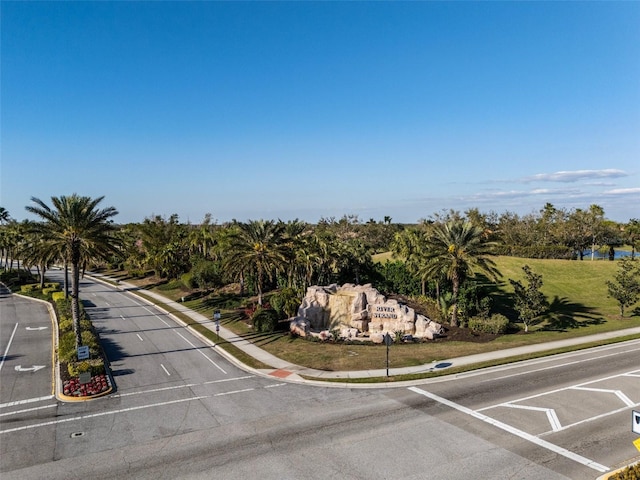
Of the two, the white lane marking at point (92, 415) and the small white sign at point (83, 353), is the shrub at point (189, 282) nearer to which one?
the small white sign at point (83, 353)

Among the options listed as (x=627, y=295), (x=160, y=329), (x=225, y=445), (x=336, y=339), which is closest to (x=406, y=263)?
(x=336, y=339)

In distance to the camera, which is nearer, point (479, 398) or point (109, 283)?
point (479, 398)

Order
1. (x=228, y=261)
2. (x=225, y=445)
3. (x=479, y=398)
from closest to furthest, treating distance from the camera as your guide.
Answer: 1. (x=225, y=445)
2. (x=479, y=398)
3. (x=228, y=261)

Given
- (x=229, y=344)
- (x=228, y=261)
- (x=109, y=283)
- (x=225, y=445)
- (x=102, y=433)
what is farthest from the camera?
(x=109, y=283)

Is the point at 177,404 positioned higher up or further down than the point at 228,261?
further down

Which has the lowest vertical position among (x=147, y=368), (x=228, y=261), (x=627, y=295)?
(x=147, y=368)

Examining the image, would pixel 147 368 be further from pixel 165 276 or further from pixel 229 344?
pixel 165 276

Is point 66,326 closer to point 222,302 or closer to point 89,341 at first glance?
point 89,341
